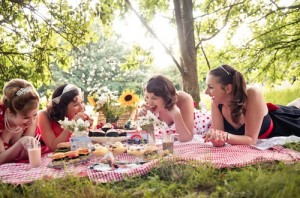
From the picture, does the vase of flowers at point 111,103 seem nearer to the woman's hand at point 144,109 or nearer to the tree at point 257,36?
the woman's hand at point 144,109

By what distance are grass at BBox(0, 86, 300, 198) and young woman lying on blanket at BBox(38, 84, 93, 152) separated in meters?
1.02

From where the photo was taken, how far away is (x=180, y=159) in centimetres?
258

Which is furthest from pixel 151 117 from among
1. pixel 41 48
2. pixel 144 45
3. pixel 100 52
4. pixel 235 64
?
pixel 100 52

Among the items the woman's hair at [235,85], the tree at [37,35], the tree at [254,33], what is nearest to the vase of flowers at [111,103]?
the woman's hair at [235,85]

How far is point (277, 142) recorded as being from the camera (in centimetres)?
337

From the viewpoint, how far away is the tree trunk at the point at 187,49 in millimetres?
6570

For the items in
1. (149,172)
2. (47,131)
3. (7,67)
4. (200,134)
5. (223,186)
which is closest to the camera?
(223,186)

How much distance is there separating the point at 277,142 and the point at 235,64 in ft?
17.4

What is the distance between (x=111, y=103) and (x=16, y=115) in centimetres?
109

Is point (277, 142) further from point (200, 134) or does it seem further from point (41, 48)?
point (41, 48)

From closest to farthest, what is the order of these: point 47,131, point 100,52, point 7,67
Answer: point 47,131
point 7,67
point 100,52

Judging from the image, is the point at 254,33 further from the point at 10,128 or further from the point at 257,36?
the point at 10,128

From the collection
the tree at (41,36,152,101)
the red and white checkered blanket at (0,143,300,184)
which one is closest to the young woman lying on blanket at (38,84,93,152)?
the red and white checkered blanket at (0,143,300,184)

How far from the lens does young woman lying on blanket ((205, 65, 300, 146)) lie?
3195 mm
